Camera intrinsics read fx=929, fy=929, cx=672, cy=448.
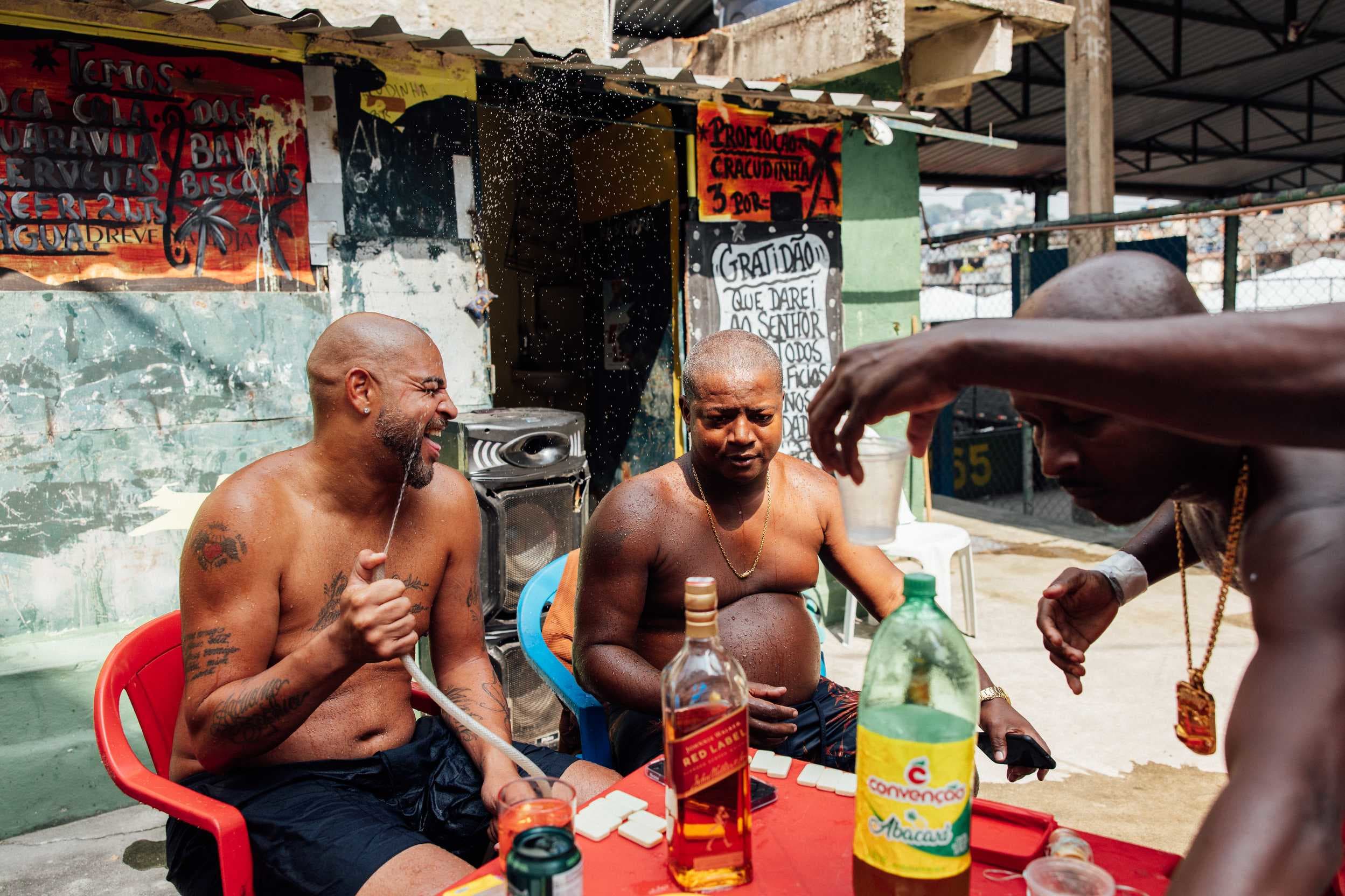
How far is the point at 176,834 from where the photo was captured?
7.25ft

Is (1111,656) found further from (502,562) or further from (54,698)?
(54,698)

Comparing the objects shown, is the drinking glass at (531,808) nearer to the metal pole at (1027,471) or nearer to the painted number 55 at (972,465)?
the metal pole at (1027,471)

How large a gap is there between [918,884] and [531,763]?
900 millimetres

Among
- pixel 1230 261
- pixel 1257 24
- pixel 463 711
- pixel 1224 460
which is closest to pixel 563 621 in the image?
pixel 463 711

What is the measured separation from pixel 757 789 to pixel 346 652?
918 mm

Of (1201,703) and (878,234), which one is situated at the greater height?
A: (878,234)

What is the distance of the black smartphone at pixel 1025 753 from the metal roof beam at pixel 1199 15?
41.6 ft

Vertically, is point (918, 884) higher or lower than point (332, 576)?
lower

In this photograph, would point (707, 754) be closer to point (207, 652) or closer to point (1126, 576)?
point (1126, 576)

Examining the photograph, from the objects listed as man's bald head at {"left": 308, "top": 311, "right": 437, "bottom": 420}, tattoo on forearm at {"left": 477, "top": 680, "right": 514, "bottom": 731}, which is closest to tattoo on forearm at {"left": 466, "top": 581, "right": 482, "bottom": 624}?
tattoo on forearm at {"left": 477, "top": 680, "right": 514, "bottom": 731}

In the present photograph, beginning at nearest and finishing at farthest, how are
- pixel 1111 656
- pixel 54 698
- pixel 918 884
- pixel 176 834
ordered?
pixel 918 884 < pixel 176 834 < pixel 54 698 < pixel 1111 656

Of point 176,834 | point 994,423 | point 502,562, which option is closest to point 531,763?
point 176,834

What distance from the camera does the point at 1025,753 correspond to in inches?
79.0

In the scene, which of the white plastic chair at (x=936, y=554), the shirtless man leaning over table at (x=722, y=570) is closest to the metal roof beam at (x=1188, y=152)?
the white plastic chair at (x=936, y=554)
